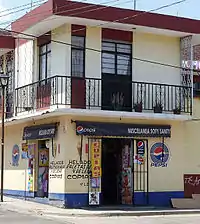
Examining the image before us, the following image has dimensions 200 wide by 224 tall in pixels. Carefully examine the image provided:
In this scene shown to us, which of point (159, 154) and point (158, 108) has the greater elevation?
point (158, 108)

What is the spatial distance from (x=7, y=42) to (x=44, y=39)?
317cm

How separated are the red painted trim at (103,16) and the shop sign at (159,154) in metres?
4.51

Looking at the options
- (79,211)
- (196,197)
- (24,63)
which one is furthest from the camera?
(24,63)

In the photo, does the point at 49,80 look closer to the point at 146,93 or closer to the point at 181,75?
the point at 146,93

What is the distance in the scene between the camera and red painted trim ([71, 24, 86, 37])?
19266 millimetres

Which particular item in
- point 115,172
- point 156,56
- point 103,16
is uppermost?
point 103,16

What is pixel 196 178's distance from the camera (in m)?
21.0

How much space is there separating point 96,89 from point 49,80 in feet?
5.96

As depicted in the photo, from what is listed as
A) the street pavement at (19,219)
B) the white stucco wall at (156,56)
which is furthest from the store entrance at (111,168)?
the street pavement at (19,219)

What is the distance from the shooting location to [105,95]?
776 inches

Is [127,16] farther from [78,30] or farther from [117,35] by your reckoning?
[78,30]

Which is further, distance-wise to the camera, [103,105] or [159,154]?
[159,154]

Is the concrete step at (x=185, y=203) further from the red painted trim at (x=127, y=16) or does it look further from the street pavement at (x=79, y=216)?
the red painted trim at (x=127, y=16)

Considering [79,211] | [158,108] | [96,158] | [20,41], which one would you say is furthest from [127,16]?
[79,211]
